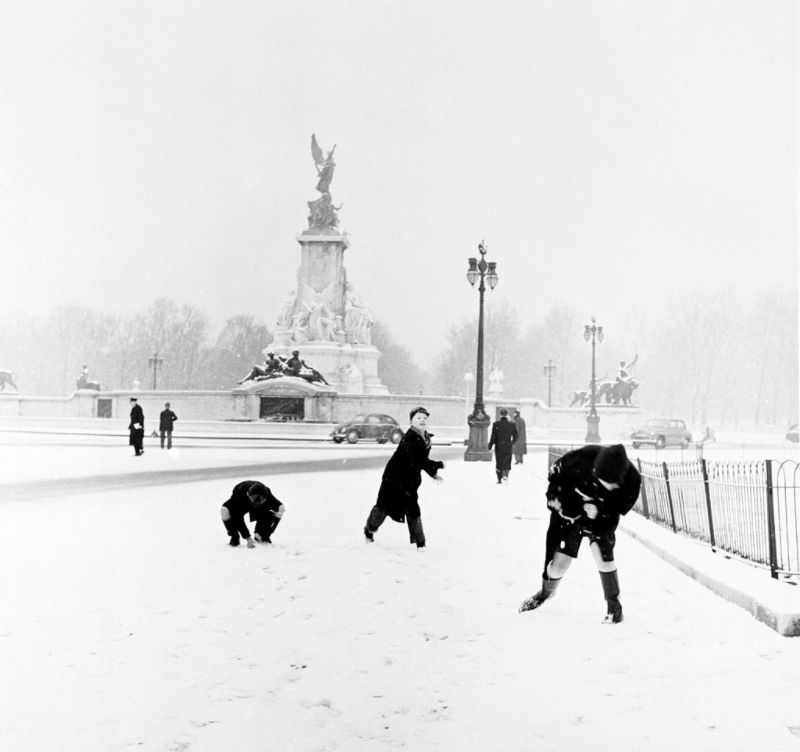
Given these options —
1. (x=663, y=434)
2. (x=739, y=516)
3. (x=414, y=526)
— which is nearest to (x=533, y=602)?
(x=414, y=526)

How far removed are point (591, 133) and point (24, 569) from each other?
4.82 meters

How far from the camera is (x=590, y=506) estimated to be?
3912mm

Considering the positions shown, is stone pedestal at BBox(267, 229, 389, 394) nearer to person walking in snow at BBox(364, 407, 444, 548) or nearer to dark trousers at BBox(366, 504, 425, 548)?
dark trousers at BBox(366, 504, 425, 548)

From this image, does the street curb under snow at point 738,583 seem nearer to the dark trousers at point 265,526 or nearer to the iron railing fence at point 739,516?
the iron railing fence at point 739,516

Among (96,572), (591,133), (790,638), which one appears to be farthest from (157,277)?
(790,638)

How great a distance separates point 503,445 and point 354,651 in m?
8.83

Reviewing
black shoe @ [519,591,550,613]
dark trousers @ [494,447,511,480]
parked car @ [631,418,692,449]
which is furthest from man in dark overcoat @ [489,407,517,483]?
black shoe @ [519,591,550,613]

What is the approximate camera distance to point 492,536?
22.5ft

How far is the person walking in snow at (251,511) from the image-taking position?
19.6 ft

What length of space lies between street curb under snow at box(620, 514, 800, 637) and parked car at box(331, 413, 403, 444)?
1640 cm

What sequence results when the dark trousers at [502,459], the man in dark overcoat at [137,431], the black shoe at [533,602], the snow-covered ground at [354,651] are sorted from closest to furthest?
the snow-covered ground at [354,651] < the black shoe at [533,602] < the dark trousers at [502,459] < the man in dark overcoat at [137,431]

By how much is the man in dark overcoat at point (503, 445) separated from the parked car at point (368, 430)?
9758 mm

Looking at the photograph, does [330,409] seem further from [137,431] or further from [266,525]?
[266,525]

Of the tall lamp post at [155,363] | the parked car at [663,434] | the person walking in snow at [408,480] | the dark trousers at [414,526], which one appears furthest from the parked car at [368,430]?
the person walking in snow at [408,480]
